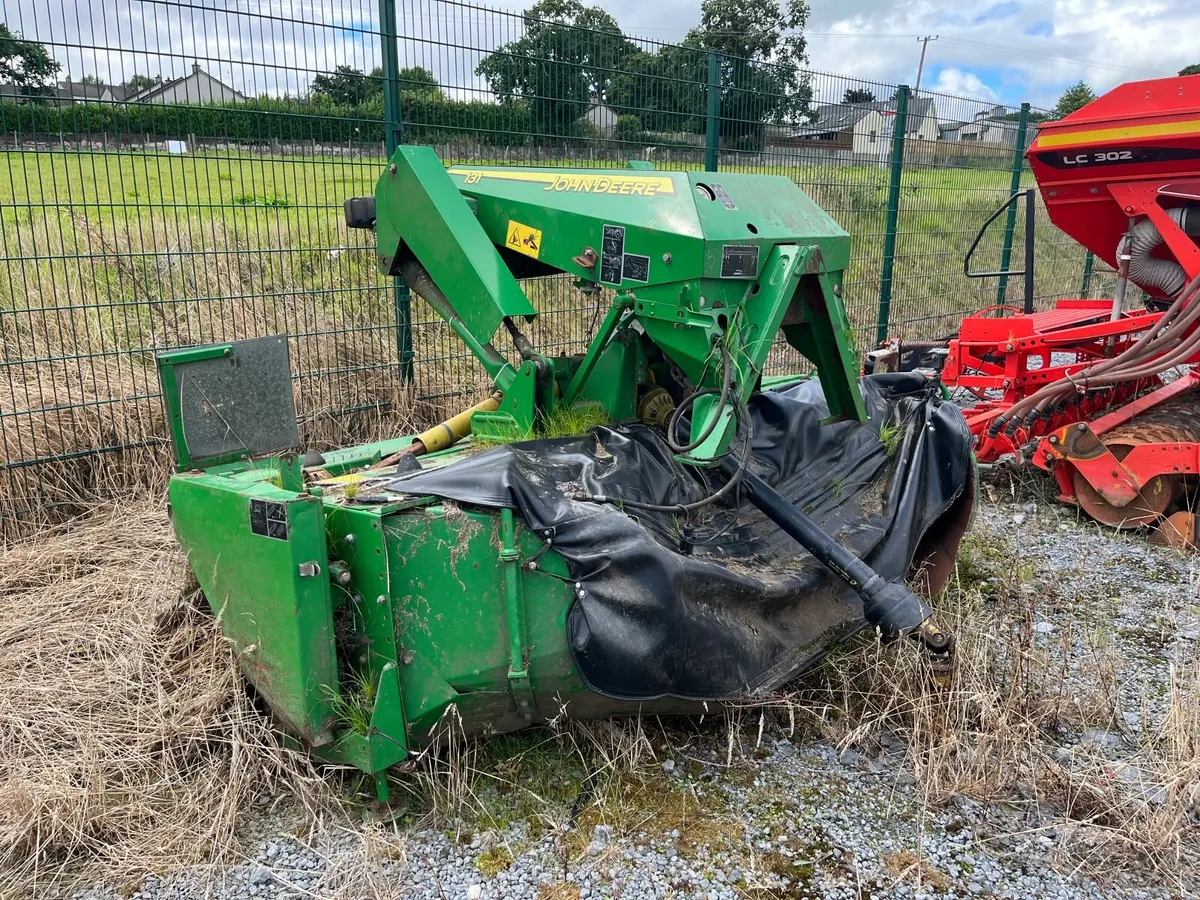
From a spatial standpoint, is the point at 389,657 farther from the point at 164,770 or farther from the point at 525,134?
the point at 525,134

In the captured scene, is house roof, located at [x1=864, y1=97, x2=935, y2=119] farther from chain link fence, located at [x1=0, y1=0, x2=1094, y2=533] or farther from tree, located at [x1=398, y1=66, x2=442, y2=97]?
tree, located at [x1=398, y1=66, x2=442, y2=97]

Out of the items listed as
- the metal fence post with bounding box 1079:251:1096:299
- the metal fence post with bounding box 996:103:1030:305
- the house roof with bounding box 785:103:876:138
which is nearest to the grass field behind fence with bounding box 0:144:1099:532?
the house roof with bounding box 785:103:876:138

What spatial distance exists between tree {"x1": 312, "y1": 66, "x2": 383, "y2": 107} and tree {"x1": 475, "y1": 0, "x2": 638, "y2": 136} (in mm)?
644

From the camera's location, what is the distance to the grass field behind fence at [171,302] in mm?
4289

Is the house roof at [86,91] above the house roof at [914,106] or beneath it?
beneath

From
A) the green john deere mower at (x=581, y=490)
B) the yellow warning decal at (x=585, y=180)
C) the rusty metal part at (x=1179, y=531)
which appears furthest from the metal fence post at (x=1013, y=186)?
the yellow warning decal at (x=585, y=180)

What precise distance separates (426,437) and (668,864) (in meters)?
1.72

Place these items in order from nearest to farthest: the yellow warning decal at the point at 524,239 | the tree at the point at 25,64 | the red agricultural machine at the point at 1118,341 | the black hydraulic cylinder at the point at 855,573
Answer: the black hydraulic cylinder at the point at 855,573
the yellow warning decal at the point at 524,239
the tree at the point at 25,64
the red agricultural machine at the point at 1118,341

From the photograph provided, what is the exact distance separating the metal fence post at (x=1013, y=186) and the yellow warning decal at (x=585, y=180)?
746 cm

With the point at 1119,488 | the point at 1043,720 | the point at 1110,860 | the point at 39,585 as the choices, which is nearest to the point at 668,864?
the point at 1110,860

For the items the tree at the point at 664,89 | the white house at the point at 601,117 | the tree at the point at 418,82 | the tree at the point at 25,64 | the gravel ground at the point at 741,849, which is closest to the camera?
the gravel ground at the point at 741,849

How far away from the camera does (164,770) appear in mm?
2686

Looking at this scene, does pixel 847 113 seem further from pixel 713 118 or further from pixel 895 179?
pixel 713 118

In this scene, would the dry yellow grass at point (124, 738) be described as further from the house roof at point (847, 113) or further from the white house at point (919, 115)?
the white house at point (919, 115)
